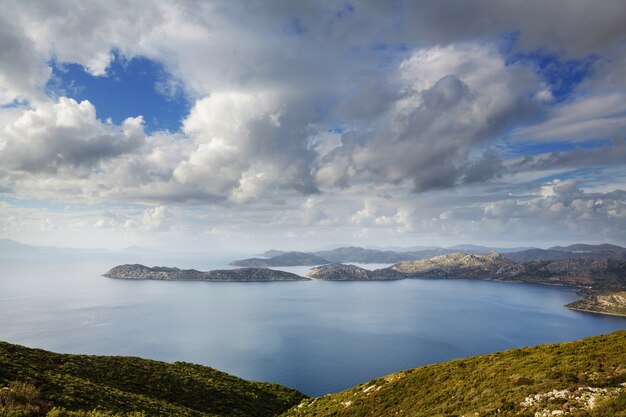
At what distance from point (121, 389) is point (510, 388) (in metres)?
50.5

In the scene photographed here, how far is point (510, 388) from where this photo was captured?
28.4 meters

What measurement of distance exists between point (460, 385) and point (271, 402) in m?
39.1

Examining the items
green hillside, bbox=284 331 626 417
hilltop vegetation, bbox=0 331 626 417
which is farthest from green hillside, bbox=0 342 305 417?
green hillside, bbox=284 331 626 417

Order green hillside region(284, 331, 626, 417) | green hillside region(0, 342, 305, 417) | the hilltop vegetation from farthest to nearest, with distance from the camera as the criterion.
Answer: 1. green hillside region(0, 342, 305, 417)
2. the hilltop vegetation
3. green hillside region(284, 331, 626, 417)

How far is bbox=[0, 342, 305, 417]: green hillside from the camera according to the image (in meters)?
32.1

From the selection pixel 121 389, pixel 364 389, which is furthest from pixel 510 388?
pixel 121 389

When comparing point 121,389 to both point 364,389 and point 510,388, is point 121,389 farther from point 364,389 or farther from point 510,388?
point 510,388

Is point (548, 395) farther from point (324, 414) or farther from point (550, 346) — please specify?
point (324, 414)

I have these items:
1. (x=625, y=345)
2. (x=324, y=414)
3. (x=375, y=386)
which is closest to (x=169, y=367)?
(x=324, y=414)

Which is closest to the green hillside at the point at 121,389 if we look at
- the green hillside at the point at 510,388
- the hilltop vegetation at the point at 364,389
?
the hilltop vegetation at the point at 364,389

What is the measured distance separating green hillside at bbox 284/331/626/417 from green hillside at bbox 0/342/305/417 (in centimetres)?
1486

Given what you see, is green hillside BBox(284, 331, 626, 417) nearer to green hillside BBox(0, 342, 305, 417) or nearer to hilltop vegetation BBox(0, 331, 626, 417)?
hilltop vegetation BBox(0, 331, 626, 417)

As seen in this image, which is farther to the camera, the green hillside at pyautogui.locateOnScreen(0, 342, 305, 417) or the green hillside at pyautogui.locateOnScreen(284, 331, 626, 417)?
the green hillside at pyautogui.locateOnScreen(0, 342, 305, 417)

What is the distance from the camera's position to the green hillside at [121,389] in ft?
105
